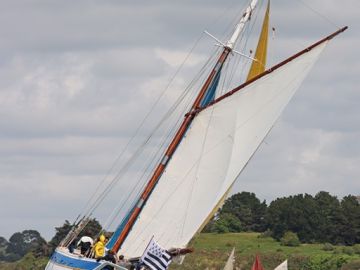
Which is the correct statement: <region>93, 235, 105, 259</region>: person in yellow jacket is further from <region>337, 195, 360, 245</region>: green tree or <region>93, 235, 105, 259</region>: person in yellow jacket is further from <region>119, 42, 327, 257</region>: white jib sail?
<region>337, 195, 360, 245</region>: green tree

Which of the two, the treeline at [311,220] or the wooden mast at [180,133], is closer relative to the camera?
the wooden mast at [180,133]

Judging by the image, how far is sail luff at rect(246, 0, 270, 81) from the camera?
85.0 metres

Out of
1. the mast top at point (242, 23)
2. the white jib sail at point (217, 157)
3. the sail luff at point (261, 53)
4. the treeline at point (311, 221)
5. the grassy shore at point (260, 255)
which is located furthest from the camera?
the treeline at point (311, 221)

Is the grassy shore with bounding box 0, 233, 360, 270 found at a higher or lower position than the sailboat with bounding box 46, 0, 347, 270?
higher

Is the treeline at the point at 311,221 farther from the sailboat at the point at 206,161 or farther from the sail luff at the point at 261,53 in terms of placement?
the sailboat at the point at 206,161

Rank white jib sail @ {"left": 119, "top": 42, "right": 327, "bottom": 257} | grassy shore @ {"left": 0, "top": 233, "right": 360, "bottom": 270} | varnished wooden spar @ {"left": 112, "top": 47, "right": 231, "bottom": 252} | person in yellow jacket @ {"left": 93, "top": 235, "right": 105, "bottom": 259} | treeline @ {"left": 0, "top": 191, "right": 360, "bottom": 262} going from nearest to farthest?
person in yellow jacket @ {"left": 93, "top": 235, "right": 105, "bottom": 259} → white jib sail @ {"left": 119, "top": 42, "right": 327, "bottom": 257} → varnished wooden spar @ {"left": 112, "top": 47, "right": 231, "bottom": 252} → grassy shore @ {"left": 0, "top": 233, "right": 360, "bottom": 270} → treeline @ {"left": 0, "top": 191, "right": 360, "bottom": 262}

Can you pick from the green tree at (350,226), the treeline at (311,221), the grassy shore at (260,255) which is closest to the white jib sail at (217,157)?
the grassy shore at (260,255)

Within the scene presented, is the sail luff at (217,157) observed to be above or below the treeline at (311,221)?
below

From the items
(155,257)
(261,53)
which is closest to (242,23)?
(261,53)

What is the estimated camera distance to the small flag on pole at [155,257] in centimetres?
7269

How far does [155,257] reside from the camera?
72812 mm

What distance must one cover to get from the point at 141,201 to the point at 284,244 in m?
89.2

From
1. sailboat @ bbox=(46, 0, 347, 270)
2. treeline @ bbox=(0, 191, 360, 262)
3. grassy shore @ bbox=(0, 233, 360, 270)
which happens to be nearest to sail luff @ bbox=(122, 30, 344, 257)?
sailboat @ bbox=(46, 0, 347, 270)

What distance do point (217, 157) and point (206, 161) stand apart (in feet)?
2.28
